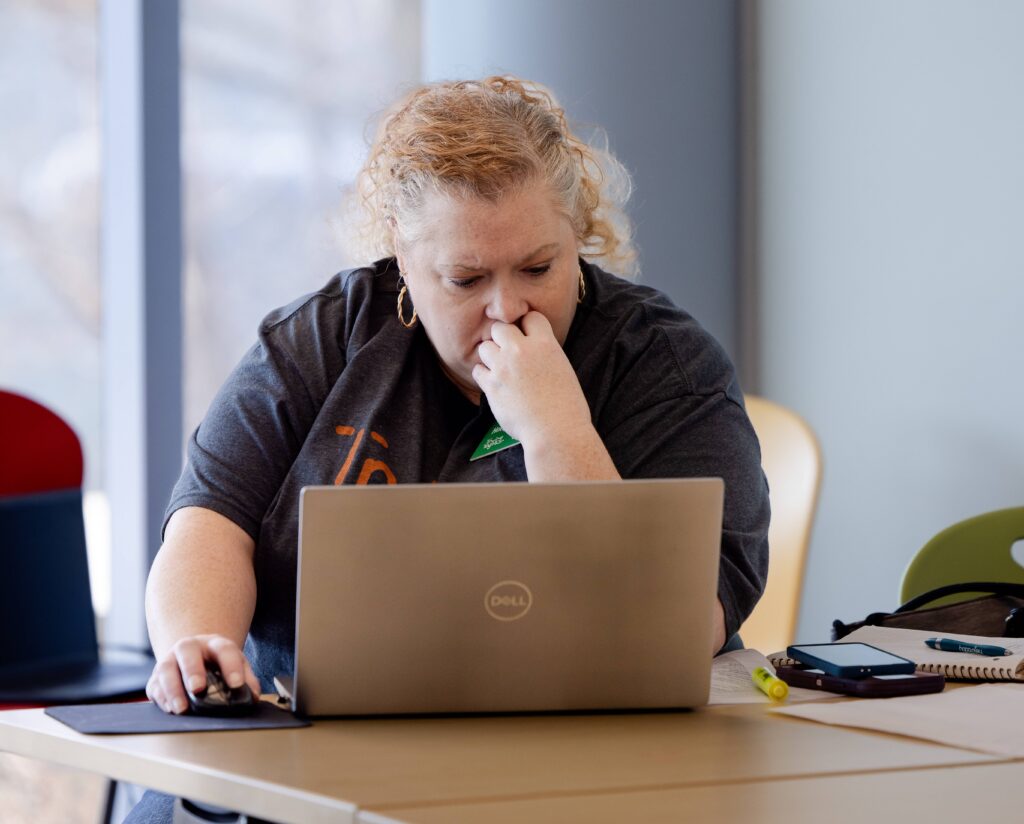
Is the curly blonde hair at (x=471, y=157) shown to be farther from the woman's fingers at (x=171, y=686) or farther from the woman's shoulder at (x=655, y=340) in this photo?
the woman's fingers at (x=171, y=686)

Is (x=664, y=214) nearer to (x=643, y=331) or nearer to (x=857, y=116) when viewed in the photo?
(x=857, y=116)

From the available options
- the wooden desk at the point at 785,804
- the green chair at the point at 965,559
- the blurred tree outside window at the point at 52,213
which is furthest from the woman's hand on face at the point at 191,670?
the blurred tree outside window at the point at 52,213

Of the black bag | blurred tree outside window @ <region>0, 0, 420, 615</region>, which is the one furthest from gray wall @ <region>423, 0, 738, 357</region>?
the black bag

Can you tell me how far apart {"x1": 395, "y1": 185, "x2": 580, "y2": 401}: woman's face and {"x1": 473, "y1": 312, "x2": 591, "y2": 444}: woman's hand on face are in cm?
3

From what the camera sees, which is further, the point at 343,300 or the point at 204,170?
the point at 204,170

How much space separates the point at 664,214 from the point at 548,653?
1822 millimetres

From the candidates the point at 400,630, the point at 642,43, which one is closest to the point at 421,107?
the point at 400,630

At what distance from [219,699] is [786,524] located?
1.25m

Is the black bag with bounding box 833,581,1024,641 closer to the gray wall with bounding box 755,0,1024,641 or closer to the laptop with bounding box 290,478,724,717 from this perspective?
the laptop with bounding box 290,478,724,717

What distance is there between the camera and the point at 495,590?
1042mm

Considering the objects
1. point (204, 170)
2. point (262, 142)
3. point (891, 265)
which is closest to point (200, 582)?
point (891, 265)

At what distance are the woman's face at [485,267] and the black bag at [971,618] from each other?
0.51 meters

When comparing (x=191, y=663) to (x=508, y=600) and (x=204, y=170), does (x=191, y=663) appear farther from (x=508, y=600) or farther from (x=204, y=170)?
(x=204, y=170)

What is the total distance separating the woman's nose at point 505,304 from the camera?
4.98 feet
